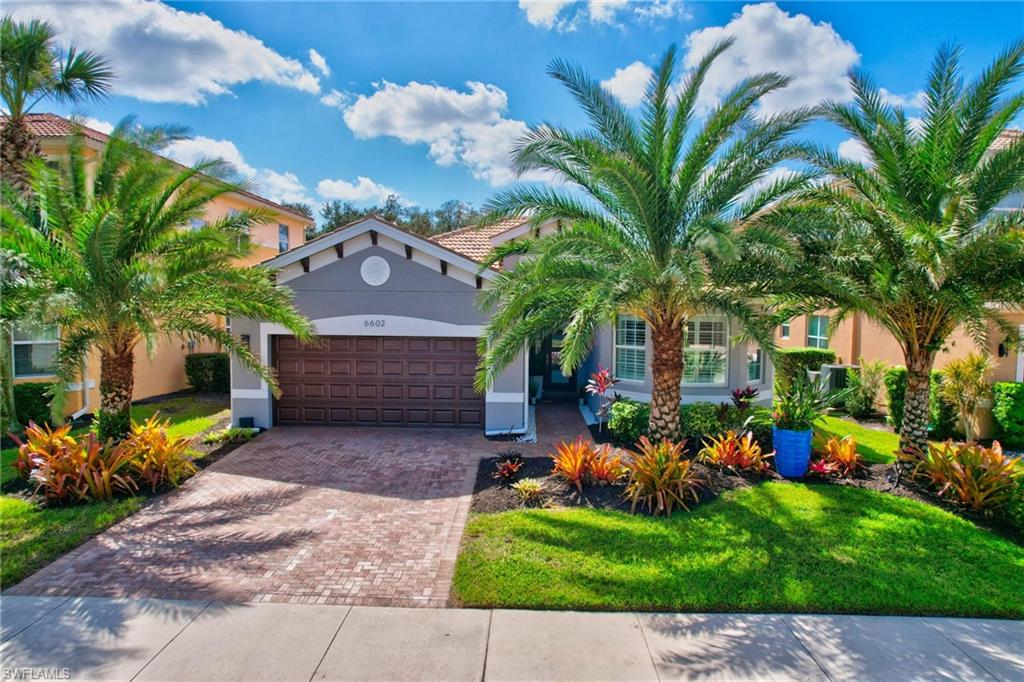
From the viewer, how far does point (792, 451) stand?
9.31 meters

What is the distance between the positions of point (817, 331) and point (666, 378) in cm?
1509

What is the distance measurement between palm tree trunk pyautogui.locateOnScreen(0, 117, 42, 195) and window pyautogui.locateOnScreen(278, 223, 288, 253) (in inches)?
558

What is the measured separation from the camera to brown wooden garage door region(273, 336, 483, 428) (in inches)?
520

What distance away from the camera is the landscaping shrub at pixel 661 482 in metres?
7.86

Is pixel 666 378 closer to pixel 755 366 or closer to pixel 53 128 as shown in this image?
pixel 755 366

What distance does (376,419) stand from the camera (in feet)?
43.9

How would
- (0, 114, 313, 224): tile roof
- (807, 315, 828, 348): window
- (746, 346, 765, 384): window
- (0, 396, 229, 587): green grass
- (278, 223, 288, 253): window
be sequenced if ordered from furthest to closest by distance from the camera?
(278, 223, 288, 253): window
(807, 315, 828, 348): window
(0, 114, 313, 224): tile roof
(746, 346, 765, 384): window
(0, 396, 229, 587): green grass

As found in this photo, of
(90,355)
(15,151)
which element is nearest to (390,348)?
(90,355)

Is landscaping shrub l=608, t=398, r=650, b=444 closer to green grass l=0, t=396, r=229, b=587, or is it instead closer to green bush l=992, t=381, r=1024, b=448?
green bush l=992, t=381, r=1024, b=448

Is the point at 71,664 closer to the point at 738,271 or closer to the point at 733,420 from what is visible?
the point at 738,271

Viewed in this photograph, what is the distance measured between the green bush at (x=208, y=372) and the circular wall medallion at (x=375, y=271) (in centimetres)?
811

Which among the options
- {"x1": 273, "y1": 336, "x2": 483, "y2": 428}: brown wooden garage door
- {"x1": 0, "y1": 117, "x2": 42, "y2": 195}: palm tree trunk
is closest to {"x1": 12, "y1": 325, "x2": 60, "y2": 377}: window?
{"x1": 0, "y1": 117, "x2": 42, "y2": 195}: palm tree trunk

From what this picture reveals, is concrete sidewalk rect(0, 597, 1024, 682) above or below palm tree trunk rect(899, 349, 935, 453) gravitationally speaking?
below

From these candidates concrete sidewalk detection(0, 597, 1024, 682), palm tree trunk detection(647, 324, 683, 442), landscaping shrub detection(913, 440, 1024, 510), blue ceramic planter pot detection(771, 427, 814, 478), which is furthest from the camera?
blue ceramic planter pot detection(771, 427, 814, 478)
